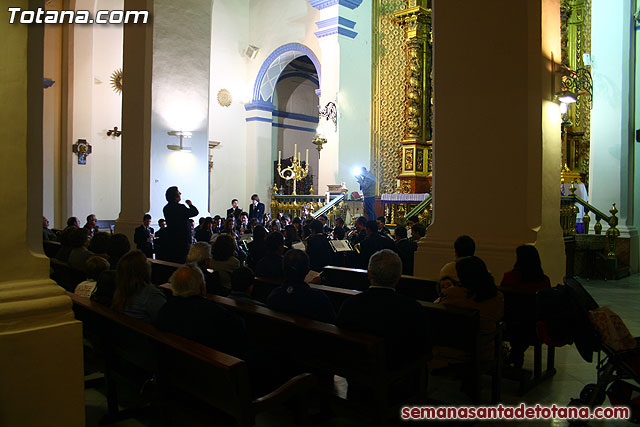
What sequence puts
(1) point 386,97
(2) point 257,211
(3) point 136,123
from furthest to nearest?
(1) point 386,97
(2) point 257,211
(3) point 136,123

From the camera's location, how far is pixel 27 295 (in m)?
2.33

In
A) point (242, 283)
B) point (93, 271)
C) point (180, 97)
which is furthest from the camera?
point (180, 97)

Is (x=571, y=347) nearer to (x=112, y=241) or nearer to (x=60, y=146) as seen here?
(x=112, y=241)

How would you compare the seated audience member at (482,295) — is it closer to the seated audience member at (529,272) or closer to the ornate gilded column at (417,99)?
the seated audience member at (529,272)

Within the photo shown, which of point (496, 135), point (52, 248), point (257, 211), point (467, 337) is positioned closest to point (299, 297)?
point (467, 337)

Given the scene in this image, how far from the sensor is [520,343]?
4148mm

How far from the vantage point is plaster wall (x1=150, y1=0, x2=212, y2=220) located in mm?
8820

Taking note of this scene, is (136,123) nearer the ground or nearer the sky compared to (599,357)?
nearer the sky

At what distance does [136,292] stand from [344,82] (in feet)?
41.5

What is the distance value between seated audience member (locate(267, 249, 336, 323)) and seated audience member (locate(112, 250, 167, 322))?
0.79 meters

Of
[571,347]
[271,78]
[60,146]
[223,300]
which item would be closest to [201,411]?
[223,300]

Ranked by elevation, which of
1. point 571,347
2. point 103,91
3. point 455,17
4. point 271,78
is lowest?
point 571,347

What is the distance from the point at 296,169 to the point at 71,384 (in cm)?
1484

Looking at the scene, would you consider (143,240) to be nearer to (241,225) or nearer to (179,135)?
(179,135)
